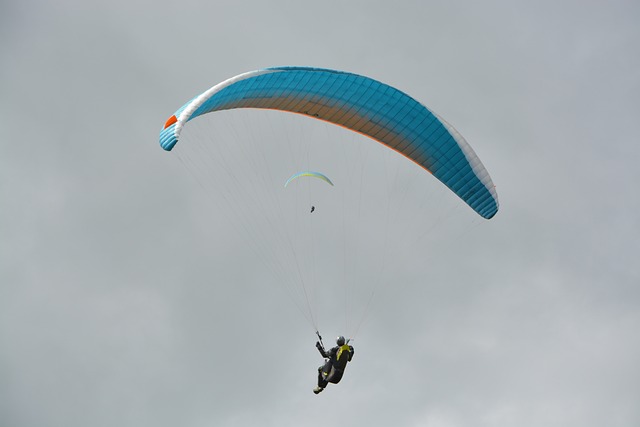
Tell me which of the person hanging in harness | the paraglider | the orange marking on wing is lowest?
the person hanging in harness

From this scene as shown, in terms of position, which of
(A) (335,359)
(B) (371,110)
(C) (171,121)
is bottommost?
(A) (335,359)

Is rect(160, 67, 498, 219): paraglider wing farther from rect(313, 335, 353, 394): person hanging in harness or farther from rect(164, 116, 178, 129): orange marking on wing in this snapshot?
rect(313, 335, 353, 394): person hanging in harness

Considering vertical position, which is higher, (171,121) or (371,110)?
(371,110)

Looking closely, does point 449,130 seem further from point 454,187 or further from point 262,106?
point 262,106

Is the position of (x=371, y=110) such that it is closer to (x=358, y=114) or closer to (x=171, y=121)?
(x=358, y=114)

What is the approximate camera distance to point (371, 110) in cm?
3064

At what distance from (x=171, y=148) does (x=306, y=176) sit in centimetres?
725

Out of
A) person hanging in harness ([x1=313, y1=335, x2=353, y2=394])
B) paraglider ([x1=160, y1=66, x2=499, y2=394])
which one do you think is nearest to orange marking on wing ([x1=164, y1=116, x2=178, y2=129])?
paraglider ([x1=160, y1=66, x2=499, y2=394])

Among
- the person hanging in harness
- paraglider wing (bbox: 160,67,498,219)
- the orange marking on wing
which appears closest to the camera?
the orange marking on wing

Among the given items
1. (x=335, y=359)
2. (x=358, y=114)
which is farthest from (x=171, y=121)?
(x=335, y=359)

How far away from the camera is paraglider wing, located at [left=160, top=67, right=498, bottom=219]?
28.2m

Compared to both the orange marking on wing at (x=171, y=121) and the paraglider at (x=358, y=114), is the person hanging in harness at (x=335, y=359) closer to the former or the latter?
the paraglider at (x=358, y=114)

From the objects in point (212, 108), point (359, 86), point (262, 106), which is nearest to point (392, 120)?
point (359, 86)

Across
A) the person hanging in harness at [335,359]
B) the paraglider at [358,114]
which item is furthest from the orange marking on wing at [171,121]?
the person hanging in harness at [335,359]
